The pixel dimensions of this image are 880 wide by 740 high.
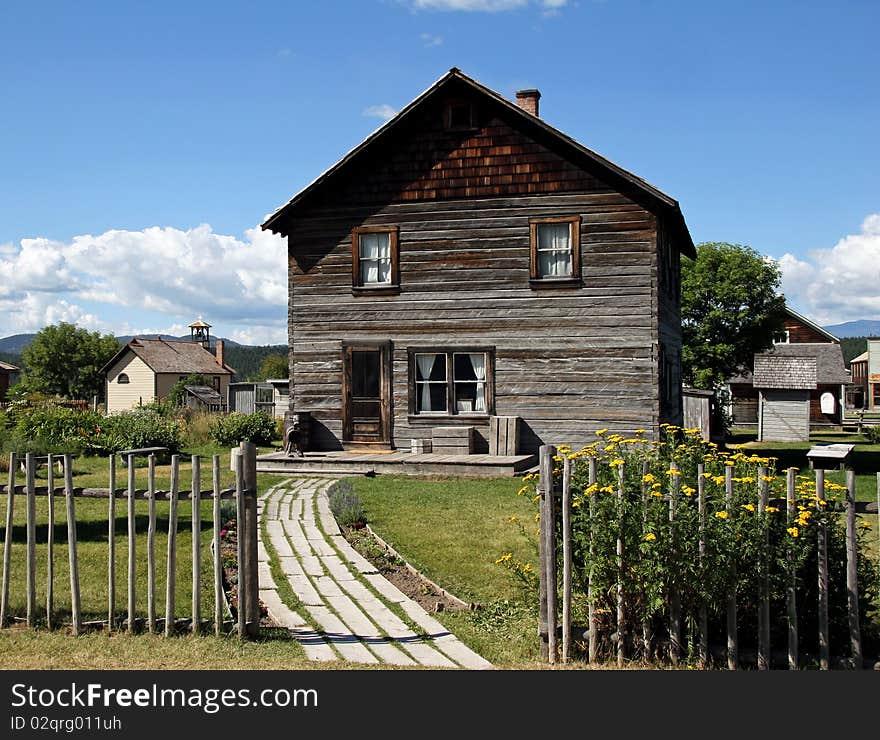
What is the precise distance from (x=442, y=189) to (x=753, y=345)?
83.7ft

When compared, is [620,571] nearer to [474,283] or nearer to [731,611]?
[731,611]

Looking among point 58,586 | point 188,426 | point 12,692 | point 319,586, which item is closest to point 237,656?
point 12,692

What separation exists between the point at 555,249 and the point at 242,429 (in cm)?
1215

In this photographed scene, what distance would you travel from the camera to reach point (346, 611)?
8547 mm

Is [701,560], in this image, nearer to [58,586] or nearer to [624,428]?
[58,586]

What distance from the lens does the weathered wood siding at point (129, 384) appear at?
6938 centimetres

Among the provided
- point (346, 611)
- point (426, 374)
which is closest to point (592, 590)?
point (346, 611)

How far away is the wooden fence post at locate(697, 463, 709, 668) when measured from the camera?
6559 millimetres

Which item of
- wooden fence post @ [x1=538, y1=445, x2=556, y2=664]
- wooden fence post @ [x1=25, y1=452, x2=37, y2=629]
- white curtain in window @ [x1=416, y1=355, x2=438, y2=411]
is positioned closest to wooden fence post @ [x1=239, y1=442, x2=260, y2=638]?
wooden fence post @ [x1=25, y1=452, x2=37, y2=629]

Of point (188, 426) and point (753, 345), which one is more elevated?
point (753, 345)

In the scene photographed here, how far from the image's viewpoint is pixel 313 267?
75.6ft

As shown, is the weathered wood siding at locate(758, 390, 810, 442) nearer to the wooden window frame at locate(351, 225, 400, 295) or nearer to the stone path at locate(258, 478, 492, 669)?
the wooden window frame at locate(351, 225, 400, 295)

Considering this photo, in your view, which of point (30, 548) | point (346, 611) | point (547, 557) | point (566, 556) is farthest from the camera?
point (346, 611)

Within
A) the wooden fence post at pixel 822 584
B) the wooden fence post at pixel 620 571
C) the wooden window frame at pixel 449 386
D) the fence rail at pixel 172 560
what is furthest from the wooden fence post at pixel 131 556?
the wooden window frame at pixel 449 386
